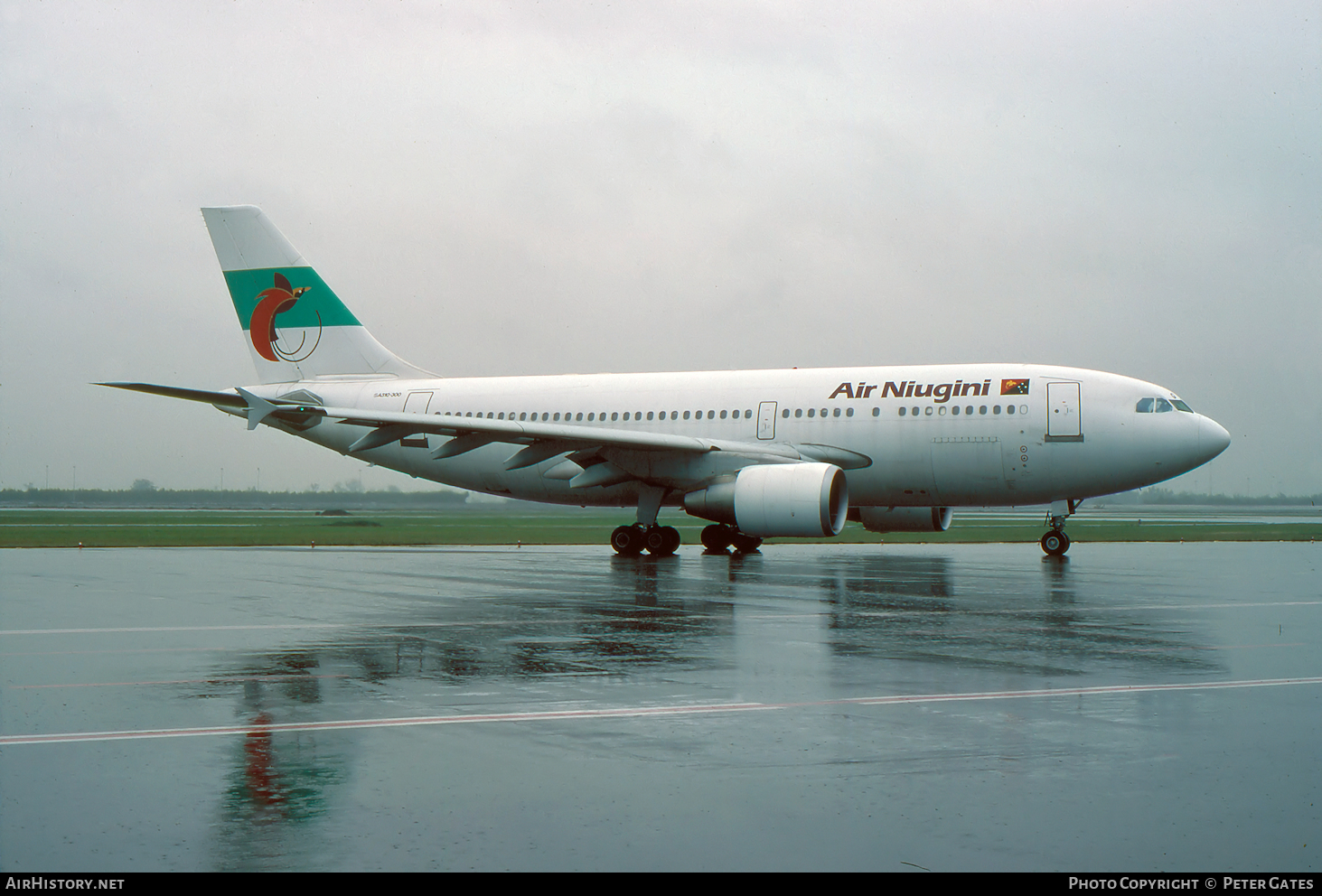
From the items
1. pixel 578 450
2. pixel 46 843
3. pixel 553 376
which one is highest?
pixel 553 376

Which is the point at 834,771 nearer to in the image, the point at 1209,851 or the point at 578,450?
the point at 1209,851

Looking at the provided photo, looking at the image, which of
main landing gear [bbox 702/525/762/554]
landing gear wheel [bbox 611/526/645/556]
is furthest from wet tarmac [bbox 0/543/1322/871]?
main landing gear [bbox 702/525/762/554]

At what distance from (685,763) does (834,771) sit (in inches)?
29.2

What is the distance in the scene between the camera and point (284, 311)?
94.1ft

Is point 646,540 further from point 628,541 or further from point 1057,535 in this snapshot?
point 1057,535

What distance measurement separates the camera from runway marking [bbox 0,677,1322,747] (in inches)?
250

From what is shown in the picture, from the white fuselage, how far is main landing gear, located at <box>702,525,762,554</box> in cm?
188

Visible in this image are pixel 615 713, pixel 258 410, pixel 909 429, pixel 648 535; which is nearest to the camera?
pixel 615 713

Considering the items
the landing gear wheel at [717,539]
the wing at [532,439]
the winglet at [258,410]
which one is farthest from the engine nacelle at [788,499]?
the winglet at [258,410]

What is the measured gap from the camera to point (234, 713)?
22.9 ft

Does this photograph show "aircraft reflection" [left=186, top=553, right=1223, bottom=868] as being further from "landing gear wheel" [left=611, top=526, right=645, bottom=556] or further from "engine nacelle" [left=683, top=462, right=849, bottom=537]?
"landing gear wheel" [left=611, top=526, right=645, bottom=556]

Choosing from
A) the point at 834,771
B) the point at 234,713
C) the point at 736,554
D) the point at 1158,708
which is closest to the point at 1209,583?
the point at 736,554

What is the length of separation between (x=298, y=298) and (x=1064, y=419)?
18381 mm

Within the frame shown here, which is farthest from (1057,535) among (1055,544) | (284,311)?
(284,311)
